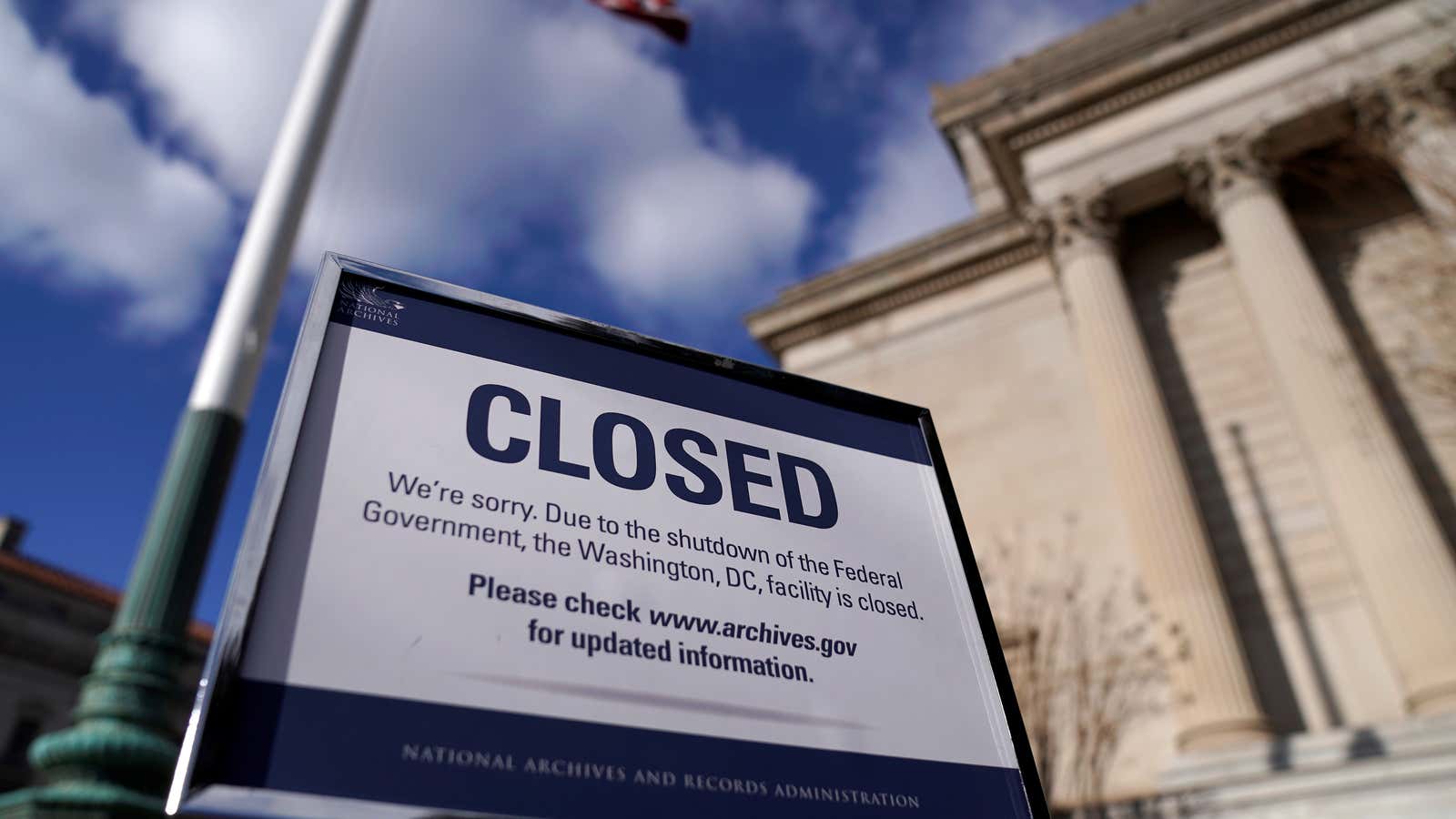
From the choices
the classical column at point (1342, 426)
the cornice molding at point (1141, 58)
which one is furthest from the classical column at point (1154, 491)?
the cornice molding at point (1141, 58)

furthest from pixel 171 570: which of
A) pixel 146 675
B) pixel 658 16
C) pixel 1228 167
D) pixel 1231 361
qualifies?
pixel 1228 167

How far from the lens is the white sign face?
1.34m

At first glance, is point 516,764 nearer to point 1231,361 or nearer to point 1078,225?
point 1231,361

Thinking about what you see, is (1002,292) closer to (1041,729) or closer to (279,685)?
(1041,729)

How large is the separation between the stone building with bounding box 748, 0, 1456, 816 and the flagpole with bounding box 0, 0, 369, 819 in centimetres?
1113

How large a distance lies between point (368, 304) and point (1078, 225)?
1713cm

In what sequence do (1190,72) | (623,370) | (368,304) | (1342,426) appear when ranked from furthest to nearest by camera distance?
(1190,72)
(1342,426)
(623,370)
(368,304)

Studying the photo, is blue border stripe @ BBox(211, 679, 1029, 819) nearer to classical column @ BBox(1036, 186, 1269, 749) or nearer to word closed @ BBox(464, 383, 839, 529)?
word closed @ BBox(464, 383, 839, 529)

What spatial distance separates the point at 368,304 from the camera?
1808 millimetres

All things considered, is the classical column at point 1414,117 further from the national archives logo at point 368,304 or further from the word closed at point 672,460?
the national archives logo at point 368,304

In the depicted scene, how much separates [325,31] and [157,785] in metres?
5.83

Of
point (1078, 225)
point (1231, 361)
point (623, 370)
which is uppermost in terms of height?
point (1078, 225)

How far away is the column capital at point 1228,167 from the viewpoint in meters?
15.7

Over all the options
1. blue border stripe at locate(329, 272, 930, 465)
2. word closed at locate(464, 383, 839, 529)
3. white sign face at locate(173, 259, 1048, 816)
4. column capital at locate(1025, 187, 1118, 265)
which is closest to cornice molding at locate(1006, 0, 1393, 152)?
column capital at locate(1025, 187, 1118, 265)
